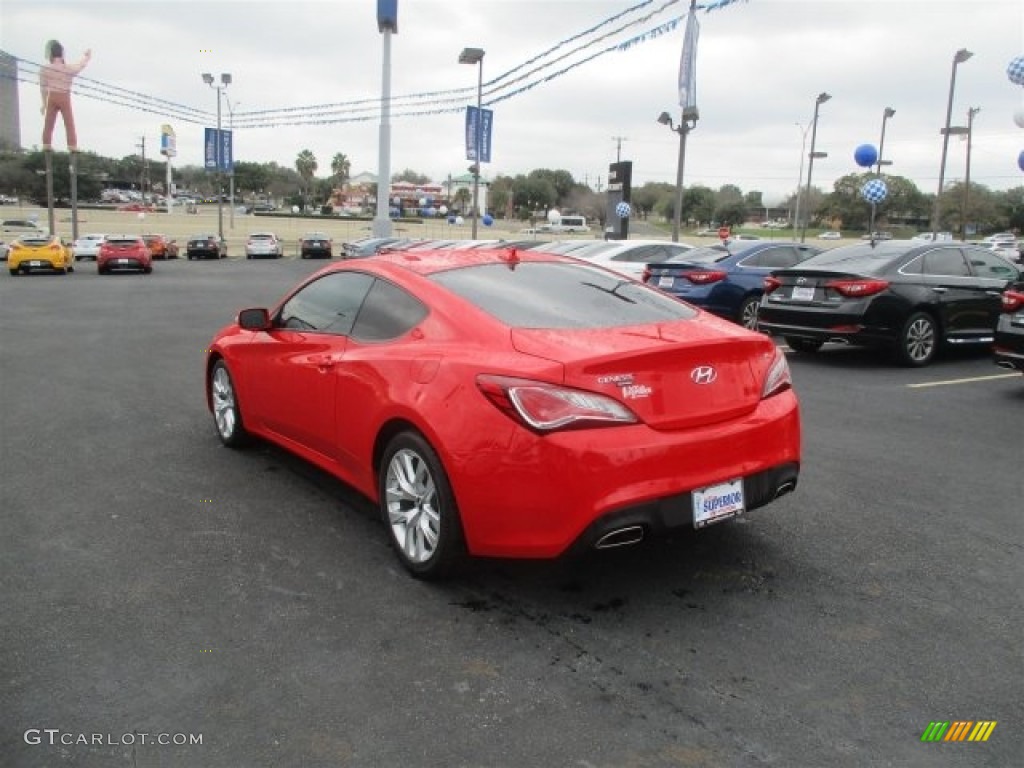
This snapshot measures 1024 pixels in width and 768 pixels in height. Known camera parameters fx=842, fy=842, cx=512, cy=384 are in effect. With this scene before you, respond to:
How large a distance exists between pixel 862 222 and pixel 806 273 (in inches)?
3784

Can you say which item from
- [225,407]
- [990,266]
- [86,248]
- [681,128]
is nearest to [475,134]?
[681,128]

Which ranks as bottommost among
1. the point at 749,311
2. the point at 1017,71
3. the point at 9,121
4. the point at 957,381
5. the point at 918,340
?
the point at 957,381

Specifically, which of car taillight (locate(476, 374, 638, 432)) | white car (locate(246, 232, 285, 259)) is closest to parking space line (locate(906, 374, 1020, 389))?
car taillight (locate(476, 374, 638, 432))

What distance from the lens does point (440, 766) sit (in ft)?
8.15

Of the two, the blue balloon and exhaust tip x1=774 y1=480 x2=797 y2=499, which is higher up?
the blue balloon

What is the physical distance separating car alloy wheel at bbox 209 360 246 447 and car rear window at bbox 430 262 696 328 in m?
2.29

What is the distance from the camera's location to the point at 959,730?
266 cm

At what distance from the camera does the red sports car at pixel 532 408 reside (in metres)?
3.21

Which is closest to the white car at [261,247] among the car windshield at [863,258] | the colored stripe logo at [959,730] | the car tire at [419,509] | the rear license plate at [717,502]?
the car windshield at [863,258]

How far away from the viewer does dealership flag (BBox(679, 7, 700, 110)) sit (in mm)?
20766

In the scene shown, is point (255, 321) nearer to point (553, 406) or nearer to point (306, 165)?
point (553, 406)

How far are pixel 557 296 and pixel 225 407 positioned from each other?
2.95 metres

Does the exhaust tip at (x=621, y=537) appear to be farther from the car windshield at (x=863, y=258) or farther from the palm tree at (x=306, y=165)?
the palm tree at (x=306, y=165)

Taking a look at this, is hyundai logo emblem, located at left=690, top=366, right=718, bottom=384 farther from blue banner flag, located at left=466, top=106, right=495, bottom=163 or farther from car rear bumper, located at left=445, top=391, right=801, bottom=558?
blue banner flag, located at left=466, top=106, right=495, bottom=163
